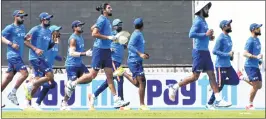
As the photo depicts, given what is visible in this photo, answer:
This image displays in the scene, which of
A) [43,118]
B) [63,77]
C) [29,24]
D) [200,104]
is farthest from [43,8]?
[43,118]

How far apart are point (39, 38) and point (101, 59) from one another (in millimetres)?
1571

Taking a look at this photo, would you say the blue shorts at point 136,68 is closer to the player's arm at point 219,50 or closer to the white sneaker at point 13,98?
the player's arm at point 219,50

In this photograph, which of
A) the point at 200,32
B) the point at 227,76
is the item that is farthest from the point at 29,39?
the point at 227,76

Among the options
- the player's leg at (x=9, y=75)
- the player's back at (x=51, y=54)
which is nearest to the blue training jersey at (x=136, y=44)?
the player's back at (x=51, y=54)

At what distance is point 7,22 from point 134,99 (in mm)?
3766

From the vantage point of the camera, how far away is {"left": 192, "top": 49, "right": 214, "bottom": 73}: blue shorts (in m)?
19.3

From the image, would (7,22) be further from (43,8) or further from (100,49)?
(100,49)

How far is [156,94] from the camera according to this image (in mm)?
25141

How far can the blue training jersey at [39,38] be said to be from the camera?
2003 centimetres

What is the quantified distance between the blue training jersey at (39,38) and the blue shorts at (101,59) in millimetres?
1193

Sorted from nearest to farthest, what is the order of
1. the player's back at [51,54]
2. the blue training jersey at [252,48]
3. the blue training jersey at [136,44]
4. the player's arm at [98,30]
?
the player's arm at [98,30] → the blue training jersey at [136,44] → the player's back at [51,54] → the blue training jersey at [252,48]

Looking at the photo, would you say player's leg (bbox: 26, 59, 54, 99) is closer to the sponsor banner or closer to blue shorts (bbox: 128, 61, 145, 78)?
blue shorts (bbox: 128, 61, 145, 78)

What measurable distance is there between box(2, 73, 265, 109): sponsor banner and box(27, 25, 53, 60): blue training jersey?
15.0ft

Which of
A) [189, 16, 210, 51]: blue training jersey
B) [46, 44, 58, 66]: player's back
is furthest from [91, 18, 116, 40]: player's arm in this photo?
[46, 44, 58, 66]: player's back
